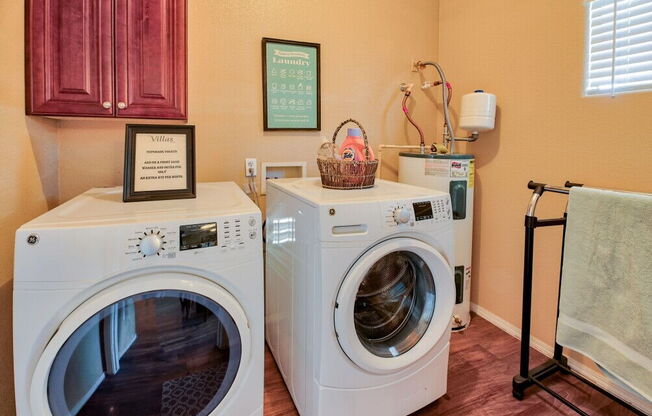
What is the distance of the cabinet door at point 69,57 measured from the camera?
1318mm

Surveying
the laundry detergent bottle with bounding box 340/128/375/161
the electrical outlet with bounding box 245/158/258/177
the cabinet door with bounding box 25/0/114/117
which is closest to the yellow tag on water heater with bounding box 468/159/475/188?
the laundry detergent bottle with bounding box 340/128/375/161

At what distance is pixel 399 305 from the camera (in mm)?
1544

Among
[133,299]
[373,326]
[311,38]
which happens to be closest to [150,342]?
[133,299]

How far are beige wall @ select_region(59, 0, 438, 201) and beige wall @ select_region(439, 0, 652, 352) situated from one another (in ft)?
1.31

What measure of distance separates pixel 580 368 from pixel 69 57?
271 centimetres

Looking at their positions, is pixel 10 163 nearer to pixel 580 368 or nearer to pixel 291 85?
pixel 291 85

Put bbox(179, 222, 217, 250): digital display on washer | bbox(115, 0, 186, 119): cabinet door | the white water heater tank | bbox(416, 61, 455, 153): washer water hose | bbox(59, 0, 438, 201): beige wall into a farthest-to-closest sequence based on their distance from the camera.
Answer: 1. bbox(416, 61, 455, 153): washer water hose
2. the white water heater tank
3. bbox(59, 0, 438, 201): beige wall
4. bbox(115, 0, 186, 119): cabinet door
5. bbox(179, 222, 217, 250): digital display on washer

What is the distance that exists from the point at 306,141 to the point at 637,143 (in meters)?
1.64

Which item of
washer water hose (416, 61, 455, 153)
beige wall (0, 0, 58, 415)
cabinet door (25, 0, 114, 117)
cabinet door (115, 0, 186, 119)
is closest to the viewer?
beige wall (0, 0, 58, 415)

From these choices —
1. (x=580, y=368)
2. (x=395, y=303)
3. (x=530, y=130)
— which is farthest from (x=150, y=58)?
(x=580, y=368)

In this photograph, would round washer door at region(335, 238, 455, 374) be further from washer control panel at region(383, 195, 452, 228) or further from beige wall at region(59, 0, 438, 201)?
beige wall at region(59, 0, 438, 201)

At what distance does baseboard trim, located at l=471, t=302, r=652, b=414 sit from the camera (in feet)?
5.05

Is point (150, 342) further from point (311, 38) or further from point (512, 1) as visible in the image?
point (512, 1)

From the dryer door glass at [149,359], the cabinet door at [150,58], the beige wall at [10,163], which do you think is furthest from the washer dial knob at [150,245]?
the cabinet door at [150,58]
